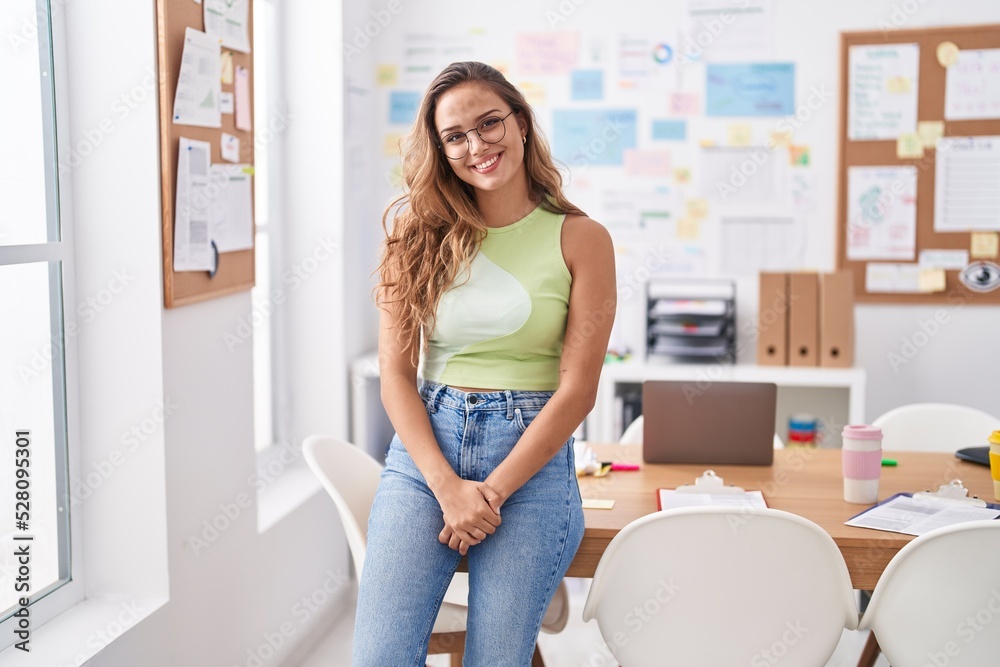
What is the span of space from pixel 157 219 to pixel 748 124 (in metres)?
2.29

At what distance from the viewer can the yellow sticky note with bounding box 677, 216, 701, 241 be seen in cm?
379

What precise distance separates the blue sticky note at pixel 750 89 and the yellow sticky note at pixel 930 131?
44 centimetres

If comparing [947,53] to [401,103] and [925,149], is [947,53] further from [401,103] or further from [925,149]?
[401,103]

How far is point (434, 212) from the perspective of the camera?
6.50 feet

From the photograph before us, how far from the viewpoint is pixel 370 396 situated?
361 centimetres

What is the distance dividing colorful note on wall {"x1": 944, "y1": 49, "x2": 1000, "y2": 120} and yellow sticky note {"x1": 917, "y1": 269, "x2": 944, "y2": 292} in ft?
1.74

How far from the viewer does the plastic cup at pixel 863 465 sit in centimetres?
206

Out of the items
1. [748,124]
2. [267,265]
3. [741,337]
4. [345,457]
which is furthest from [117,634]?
[748,124]

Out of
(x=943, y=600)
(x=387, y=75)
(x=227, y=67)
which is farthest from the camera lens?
(x=387, y=75)

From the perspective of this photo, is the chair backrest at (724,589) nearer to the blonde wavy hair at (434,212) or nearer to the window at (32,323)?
the blonde wavy hair at (434,212)

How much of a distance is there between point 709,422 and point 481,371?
674 mm

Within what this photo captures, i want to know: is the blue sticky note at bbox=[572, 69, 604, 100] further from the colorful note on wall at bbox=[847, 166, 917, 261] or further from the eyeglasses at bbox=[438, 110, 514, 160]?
the eyeglasses at bbox=[438, 110, 514, 160]

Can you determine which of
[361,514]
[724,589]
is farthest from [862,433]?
[361,514]

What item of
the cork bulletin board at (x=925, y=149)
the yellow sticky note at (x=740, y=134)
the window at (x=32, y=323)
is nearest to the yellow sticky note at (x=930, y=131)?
the cork bulletin board at (x=925, y=149)
